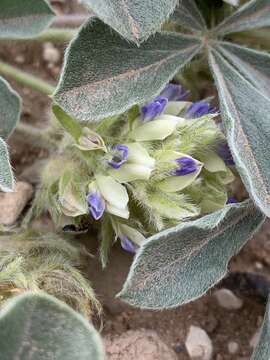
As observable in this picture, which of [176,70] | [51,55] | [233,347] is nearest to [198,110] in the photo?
[176,70]

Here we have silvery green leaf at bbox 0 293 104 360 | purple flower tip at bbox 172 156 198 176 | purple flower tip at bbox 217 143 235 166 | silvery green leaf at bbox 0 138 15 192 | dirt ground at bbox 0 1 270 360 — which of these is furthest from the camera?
dirt ground at bbox 0 1 270 360

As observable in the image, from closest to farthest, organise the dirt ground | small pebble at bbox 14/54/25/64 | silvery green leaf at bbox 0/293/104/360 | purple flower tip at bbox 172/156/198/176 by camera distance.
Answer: silvery green leaf at bbox 0/293/104/360
purple flower tip at bbox 172/156/198/176
the dirt ground
small pebble at bbox 14/54/25/64

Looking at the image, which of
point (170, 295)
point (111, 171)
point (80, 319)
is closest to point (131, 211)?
point (111, 171)

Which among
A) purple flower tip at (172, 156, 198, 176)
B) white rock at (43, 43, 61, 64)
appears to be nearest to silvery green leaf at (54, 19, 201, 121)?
purple flower tip at (172, 156, 198, 176)

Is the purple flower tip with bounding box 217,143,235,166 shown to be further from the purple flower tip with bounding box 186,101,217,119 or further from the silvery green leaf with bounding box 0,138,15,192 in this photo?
the silvery green leaf with bounding box 0,138,15,192

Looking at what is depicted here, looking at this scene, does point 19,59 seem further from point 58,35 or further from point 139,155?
point 139,155

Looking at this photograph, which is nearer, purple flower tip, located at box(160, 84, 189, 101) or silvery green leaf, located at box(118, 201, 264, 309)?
silvery green leaf, located at box(118, 201, 264, 309)

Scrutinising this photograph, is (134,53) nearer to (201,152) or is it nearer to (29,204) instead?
(201,152)
